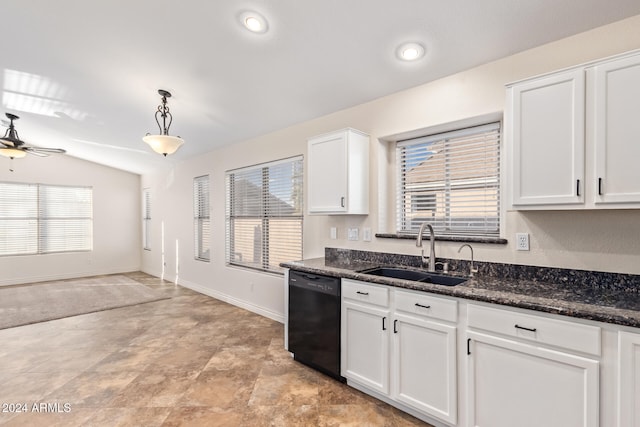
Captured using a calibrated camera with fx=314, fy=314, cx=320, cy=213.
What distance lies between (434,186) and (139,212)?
784 centimetres

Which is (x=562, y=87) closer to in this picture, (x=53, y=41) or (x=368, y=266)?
(x=368, y=266)

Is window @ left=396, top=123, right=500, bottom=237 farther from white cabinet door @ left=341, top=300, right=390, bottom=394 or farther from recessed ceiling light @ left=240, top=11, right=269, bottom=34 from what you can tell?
recessed ceiling light @ left=240, top=11, right=269, bottom=34

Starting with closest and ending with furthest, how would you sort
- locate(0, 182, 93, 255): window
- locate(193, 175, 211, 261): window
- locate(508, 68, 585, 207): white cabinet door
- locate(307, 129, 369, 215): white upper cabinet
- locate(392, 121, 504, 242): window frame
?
locate(508, 68, 585, 207): white cabinet door
locate(392, 121, 504, 242): window frame
locate(307, 129, 369, 215): white upper cabinet
locate(193, 175, 211, 261): window
locate(0, 182, 93, 255): window

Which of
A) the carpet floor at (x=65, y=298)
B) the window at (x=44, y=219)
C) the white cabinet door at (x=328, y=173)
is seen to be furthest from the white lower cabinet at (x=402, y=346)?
the window at (x=44, y=219)

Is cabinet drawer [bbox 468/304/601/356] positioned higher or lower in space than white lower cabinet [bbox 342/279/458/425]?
higher

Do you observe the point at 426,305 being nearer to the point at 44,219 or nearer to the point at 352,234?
the point at 352,234

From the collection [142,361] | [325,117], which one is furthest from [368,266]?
[142,361]

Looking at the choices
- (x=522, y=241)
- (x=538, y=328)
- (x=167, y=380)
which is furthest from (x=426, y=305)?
(x=167, y=380)

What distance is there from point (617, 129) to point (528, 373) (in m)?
1.34

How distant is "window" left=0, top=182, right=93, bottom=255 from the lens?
21.4 feet

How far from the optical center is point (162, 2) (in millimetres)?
2211

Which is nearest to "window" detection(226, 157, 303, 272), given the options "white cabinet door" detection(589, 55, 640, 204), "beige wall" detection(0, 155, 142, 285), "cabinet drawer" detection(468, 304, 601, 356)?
"cabinet drawer" detection(468, 304, 601, 356)

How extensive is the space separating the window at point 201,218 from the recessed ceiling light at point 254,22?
144 inches

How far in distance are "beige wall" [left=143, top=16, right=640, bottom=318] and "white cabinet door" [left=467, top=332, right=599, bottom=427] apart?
2.42ft
